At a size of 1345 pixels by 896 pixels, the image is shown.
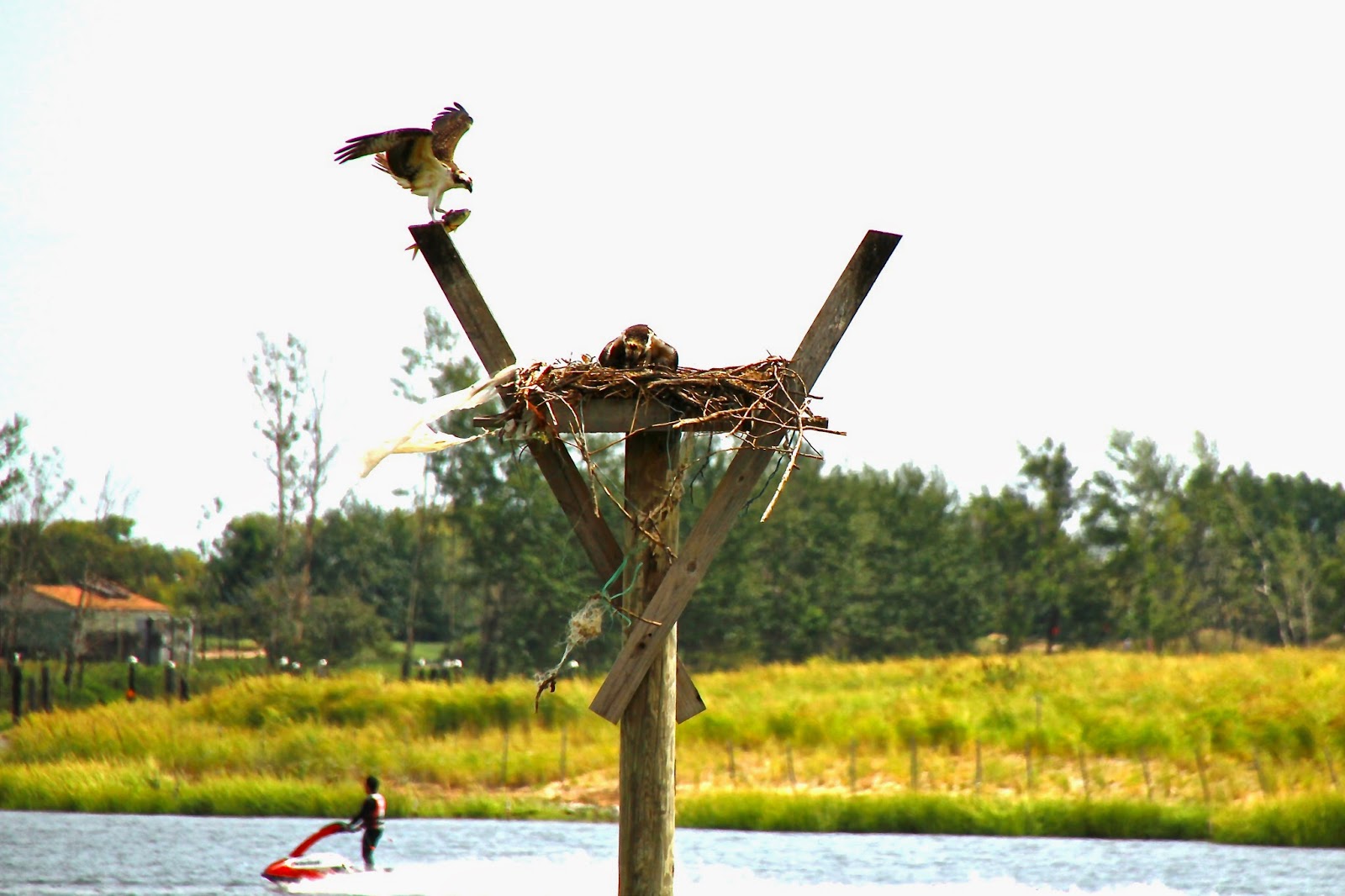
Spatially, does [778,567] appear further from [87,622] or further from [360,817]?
[360,817]

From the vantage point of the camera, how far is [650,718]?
673 cm

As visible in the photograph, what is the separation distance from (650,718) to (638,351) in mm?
1620

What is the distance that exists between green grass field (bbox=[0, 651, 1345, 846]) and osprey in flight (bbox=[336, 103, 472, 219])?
800 inches

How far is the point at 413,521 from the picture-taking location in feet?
259

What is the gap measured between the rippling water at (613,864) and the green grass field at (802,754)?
67 cm

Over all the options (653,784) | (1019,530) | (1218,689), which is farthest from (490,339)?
(1019,530)

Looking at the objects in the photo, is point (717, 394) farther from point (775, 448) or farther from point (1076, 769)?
point (1076, 769)

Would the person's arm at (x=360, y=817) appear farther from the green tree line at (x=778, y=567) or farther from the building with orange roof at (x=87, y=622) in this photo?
the building with orange roof at (x=87, y=622)

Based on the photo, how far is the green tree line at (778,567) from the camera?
57.8 meters

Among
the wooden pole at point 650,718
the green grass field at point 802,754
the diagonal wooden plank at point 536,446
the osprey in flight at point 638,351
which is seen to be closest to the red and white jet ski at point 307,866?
the green grass field at point 802,754

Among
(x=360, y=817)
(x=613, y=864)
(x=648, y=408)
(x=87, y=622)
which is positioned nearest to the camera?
(x=648, y=408)

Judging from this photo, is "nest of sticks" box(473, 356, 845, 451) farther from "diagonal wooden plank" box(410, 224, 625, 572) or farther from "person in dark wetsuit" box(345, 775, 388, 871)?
"person in dark wetsuit" box(345, 775, 388, 871)

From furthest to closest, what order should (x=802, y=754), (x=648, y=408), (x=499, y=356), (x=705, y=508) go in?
(x=802, y=754) → (x=499, y=356) → (x=648, y=408) → (x=705, y=508)

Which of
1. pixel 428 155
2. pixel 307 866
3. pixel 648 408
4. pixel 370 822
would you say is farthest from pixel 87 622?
pixel 648 408
